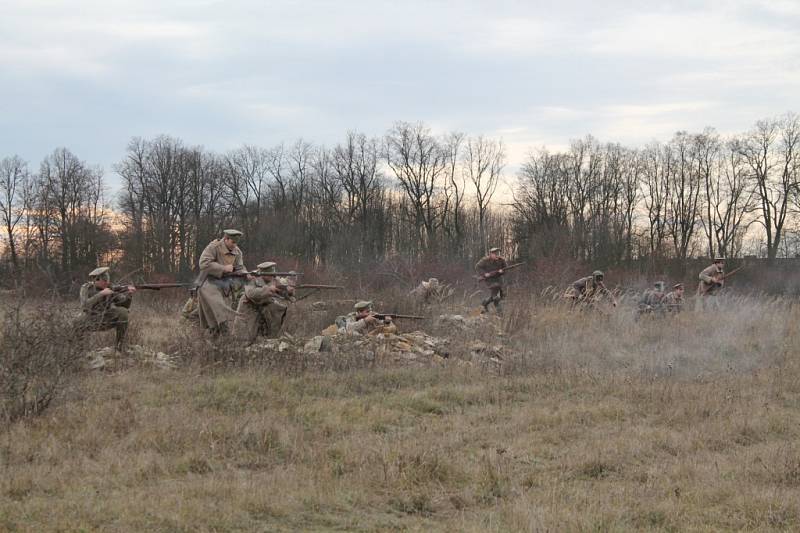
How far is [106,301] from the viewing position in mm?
10227

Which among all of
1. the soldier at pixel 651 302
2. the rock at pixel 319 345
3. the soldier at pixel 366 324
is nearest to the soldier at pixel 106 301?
the rock at pixel 319 345

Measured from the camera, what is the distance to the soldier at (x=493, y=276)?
18.1m

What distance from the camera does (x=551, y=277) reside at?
87.7 ft

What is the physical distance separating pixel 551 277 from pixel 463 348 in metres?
15.0

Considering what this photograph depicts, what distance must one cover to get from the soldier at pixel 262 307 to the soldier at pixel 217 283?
0.90 ft

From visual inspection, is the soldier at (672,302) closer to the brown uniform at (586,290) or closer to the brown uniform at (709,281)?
the brown uniform at (709,281)

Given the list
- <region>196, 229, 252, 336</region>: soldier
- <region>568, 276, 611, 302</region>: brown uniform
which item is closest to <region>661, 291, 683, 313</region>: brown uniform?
→ <region>568, 276, 611, 302</region>: brown uniform

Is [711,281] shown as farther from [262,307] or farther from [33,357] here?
[33,357]

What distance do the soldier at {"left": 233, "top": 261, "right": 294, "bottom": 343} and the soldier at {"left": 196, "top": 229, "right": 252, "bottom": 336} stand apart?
28 cm

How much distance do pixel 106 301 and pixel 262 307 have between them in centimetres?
240

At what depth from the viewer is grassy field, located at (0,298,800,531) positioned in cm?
502

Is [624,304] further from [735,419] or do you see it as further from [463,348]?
[735,419]

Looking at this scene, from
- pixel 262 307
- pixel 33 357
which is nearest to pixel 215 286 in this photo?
pixel 262 307

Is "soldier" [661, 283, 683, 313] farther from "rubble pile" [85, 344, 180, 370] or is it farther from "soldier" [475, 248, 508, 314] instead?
"rubble pile" [85, 344, 180, 370]
